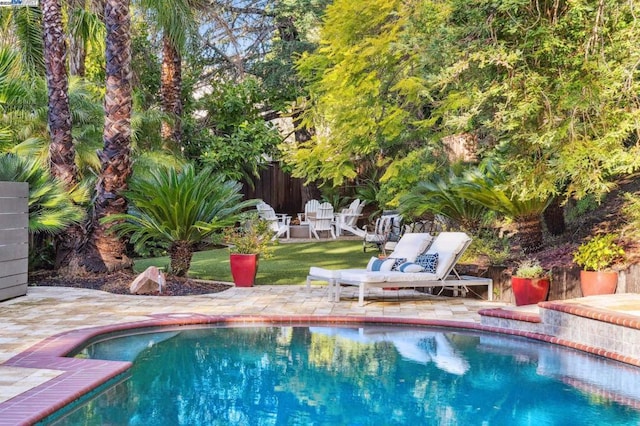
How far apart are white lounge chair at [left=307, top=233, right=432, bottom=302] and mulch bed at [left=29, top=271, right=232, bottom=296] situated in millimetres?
1835

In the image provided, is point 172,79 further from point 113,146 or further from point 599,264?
point 599,264

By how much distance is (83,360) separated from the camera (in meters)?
7.20

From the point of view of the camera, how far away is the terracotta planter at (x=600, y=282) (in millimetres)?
10258

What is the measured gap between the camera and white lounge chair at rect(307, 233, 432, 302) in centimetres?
1151

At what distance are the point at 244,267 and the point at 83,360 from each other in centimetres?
610

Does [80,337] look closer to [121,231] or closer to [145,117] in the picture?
[121,231]

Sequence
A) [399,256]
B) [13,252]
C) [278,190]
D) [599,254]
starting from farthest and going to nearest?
[278,190] < [399,256] < [13,252] < [599,254]

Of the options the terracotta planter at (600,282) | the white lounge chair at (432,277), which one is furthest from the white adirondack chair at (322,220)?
the terracotta planter at (600,282)

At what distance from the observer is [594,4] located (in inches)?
364

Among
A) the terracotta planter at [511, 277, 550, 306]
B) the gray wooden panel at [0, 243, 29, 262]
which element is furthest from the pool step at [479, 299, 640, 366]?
the gray wooden panel at [0, 243, 29, 262]

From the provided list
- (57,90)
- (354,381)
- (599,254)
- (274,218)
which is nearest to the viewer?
(354,381)

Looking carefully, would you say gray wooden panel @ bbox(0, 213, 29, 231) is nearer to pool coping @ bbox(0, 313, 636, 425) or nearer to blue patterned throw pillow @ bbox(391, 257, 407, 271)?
pool coping @ bbox(0, 313, 636, 425)

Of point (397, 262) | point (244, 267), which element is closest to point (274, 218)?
point (244, 267)

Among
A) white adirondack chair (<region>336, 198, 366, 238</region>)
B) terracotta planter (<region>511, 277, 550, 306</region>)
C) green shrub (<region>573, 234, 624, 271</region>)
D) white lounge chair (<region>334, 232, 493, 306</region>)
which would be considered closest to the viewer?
green shrub (<region>573, 234, 624, 271</region>)
